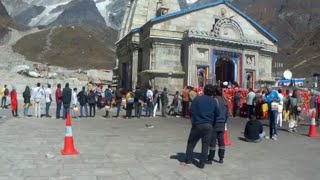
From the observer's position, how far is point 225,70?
30984mm

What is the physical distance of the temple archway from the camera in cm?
2950

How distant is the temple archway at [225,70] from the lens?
96.8ft

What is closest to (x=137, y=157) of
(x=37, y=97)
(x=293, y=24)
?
(x=37, y=97)

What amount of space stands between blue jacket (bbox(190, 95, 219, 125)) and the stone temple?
1753 cm

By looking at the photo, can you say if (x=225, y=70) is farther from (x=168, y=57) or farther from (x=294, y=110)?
(x=294, y=110)

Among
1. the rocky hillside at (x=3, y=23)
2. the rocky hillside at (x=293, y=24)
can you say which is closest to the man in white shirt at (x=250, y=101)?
the rocky hillside at (x=293, y=24)

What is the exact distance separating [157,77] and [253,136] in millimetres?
14811

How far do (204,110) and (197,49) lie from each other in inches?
726

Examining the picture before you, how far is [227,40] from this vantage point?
27656mm

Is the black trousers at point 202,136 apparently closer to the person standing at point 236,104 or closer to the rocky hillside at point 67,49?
the person standing at point 236,104

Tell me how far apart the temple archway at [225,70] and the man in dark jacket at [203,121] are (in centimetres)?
2008

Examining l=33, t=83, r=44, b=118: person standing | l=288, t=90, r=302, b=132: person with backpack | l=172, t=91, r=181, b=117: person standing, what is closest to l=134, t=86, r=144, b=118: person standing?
l=172, t=91, r=181, b=117: person standing

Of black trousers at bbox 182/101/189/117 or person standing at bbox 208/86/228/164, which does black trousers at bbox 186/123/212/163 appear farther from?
black trousers at bbox 182/101/189/117

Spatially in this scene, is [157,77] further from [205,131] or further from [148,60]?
[205,131]
